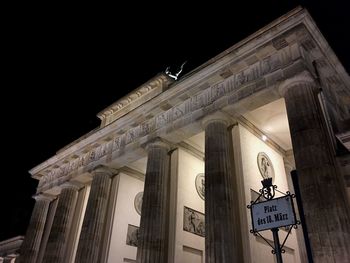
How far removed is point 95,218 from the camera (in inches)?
610

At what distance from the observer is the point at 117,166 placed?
56.2 feet

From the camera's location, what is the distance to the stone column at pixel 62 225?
55.0 ft

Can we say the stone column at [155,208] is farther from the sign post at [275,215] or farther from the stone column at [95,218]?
the sign post at [275,215]

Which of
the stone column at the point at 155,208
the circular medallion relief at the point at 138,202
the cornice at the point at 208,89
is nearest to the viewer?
the cornice at the point at 208,89

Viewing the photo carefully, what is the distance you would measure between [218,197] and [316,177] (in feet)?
11.1

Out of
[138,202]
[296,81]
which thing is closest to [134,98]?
[138,202]

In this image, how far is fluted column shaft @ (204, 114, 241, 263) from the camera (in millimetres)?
9781

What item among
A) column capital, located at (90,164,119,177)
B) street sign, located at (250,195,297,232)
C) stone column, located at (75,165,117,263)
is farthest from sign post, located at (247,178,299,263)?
column capital, located at (90,164,119,177)

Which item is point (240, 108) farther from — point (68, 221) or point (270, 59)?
point (68, 221)

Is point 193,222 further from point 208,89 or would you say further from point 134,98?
point 134,98

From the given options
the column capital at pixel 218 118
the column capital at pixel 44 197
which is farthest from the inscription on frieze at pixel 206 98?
the column capital at pixel 44 197

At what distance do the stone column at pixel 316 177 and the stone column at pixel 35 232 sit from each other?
17.5 m

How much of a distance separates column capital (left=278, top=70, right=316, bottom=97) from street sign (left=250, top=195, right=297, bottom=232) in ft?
22.8

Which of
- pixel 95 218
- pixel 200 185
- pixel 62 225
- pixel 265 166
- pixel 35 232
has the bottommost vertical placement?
pixel 95 218
